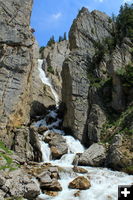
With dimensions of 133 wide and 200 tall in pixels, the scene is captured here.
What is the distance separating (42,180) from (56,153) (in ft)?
32.4

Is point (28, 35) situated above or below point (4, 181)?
above

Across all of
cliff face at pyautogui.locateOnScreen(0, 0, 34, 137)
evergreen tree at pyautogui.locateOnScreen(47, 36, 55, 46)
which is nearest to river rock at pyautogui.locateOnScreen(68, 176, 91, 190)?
cliff face at pyautogui.locateOnScreen(0, 0, 34, 137)

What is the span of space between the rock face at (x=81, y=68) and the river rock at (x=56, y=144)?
3.44 metres

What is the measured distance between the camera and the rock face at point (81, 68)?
33750 millimetres

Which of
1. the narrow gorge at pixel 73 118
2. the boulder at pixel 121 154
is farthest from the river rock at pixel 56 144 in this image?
the boulder at pixel 121 154

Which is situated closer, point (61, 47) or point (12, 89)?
point (12, 89)

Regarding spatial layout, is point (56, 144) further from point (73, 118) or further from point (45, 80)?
point (45, 80)

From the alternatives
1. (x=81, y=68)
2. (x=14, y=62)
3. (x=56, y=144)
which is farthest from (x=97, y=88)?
(x=14, y=62)

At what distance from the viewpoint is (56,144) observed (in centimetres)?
2859

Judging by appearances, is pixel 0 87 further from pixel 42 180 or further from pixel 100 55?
pixel 100 55

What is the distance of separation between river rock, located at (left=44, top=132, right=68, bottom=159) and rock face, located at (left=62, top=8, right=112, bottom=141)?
3.44 meters

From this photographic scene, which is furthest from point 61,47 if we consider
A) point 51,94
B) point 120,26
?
point 120,26

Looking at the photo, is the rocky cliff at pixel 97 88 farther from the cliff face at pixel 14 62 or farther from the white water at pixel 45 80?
the white water at pixel 45 80

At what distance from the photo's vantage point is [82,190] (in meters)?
17.2
